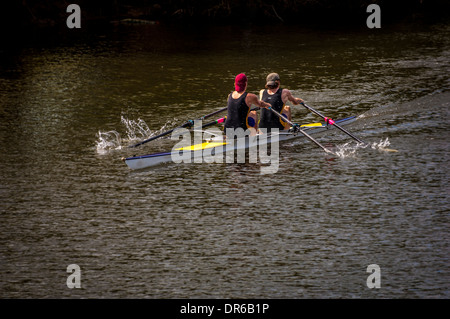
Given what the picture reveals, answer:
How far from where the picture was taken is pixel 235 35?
107 ft

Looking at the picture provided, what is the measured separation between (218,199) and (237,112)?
3.14 m

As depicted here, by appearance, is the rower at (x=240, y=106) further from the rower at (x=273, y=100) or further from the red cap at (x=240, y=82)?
the rower at (x=273, y=100)

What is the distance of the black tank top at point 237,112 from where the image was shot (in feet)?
45.2

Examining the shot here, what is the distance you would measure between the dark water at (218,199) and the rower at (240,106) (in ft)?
3.30

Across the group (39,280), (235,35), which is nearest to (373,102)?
(39,280)

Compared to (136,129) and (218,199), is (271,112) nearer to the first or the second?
(136,129)

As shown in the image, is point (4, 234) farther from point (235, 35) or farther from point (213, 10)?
point (213, 10)

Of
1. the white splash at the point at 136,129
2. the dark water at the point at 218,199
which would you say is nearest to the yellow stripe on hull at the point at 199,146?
the dark water at the point at 218,199

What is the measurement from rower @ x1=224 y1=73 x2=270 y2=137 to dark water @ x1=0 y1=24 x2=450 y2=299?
1.01m

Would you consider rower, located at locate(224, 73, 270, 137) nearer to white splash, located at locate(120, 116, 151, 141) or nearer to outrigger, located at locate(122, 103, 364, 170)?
outrigger, located at locate(122, 103, 364, 170)

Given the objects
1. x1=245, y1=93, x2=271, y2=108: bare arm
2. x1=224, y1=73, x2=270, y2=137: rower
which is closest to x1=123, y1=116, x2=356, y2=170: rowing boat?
x1=224, y1=73, x2=270, y2=137: rower
